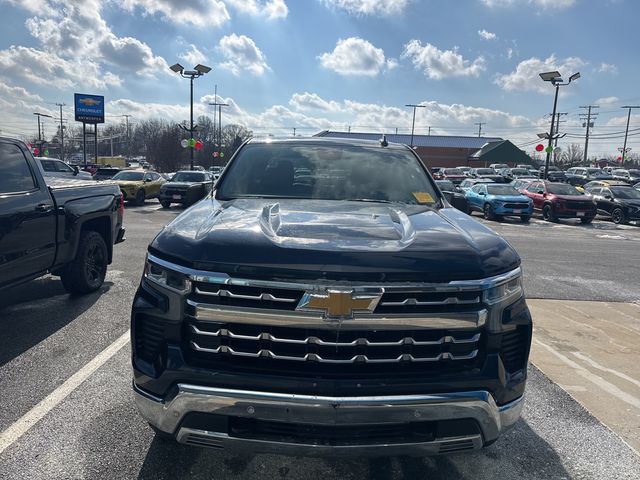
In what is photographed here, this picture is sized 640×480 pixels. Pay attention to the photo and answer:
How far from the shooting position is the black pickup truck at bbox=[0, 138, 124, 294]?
181 inches

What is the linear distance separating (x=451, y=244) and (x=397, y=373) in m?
0.68

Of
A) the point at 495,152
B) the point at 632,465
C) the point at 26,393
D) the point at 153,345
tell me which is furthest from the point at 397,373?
the point at 495,152

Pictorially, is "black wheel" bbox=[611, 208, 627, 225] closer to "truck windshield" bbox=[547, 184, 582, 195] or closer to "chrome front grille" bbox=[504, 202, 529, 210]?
"truck windshield" bbox=[547, 184, 582, 195]

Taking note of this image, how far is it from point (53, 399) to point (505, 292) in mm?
3150

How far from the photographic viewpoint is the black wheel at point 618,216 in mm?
20266

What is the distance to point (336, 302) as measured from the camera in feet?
6.95

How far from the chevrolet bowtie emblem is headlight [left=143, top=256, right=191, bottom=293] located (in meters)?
0.56

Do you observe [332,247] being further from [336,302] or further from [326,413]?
[326,413]

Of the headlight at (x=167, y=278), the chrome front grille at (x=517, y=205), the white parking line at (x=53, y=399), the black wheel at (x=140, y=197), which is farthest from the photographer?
the black wheel at (x=140, y=197)

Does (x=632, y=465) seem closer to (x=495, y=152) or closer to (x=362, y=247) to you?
(x=362, y=247)

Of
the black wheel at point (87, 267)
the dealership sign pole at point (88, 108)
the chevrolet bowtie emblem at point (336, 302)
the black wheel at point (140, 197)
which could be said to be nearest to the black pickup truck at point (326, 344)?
the chevrolet bowtie emblem at point (336, 302)

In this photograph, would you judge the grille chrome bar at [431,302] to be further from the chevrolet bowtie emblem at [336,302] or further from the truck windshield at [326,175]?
the truck windshield at [326,175]

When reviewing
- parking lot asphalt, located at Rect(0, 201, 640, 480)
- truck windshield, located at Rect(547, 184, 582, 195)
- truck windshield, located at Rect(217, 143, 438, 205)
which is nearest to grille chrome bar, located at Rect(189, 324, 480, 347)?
parking lot asphalt, located at Rect(0, 201, 640, 480)

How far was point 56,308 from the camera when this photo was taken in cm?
559
